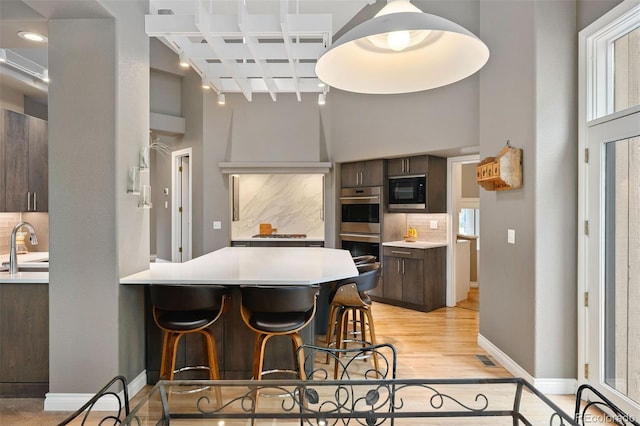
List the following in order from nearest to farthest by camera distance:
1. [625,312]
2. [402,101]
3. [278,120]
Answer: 1. [625,312]
2. [402,101]
3. [278,120]

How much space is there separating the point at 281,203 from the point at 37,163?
3.68 metres

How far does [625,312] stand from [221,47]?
3.50m

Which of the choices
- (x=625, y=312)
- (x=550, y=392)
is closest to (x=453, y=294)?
(x=550, y=392)

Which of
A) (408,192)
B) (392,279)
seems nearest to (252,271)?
(392,279)

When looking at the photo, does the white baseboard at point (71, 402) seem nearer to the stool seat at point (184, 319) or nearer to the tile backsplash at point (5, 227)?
the stool seat at point (184, 319)

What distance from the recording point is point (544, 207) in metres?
2.89

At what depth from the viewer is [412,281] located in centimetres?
521

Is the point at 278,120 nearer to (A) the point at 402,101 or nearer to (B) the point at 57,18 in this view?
(A) the point at 402,101

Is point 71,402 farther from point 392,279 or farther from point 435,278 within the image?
point 435,278

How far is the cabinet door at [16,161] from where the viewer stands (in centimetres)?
377

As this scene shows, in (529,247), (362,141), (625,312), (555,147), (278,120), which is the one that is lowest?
(625,312)

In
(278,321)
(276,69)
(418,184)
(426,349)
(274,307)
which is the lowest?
(426,349)

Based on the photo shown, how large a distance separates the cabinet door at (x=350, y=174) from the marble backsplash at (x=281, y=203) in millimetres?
798

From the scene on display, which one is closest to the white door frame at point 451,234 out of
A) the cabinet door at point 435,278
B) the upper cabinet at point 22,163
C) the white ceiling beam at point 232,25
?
the cabinet door at point 435,278
